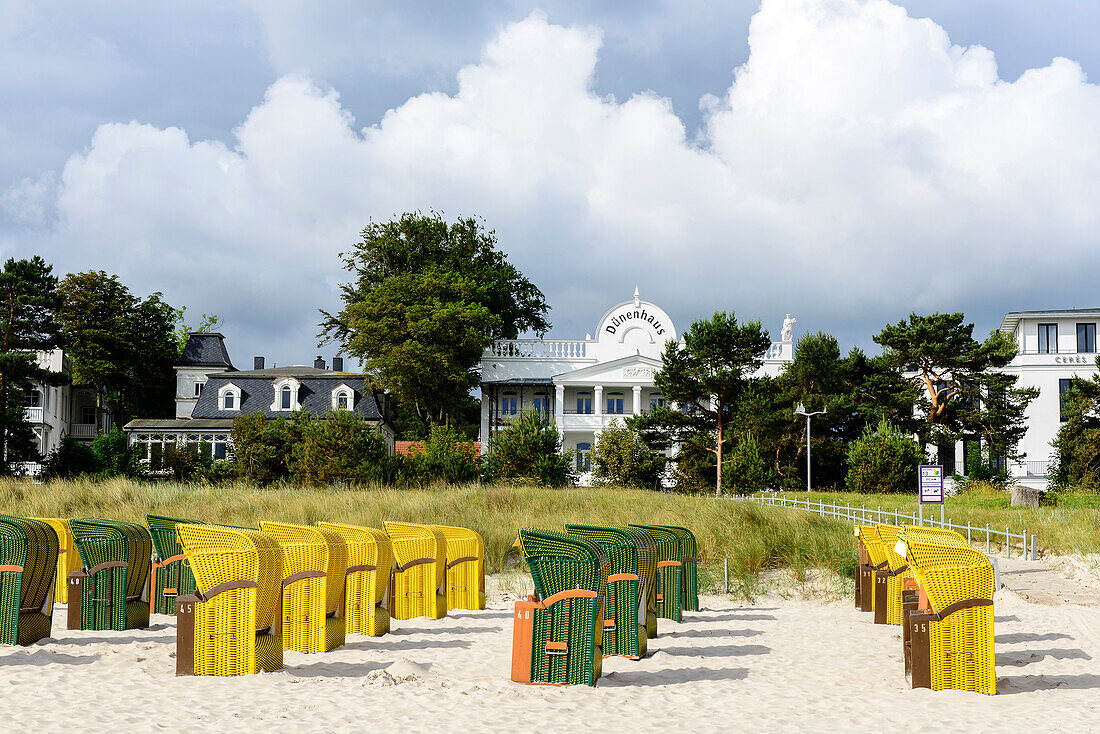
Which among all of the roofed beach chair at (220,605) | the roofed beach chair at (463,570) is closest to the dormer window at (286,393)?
the roofed beach chair at (463,570)

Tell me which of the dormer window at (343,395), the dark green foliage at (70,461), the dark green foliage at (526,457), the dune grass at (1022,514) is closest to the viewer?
the dune grass at (1022,514)

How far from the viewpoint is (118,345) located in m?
58.2

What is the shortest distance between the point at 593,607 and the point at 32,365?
4037 cm

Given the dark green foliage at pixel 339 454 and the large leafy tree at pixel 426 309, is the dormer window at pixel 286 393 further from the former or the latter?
the dark green foliage at pixel 339 454

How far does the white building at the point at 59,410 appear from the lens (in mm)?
54281

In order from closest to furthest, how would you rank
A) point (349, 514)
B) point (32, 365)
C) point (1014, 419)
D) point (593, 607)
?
1. point (593, 607)
2. point (349, 514)
3. point (32, 365)
4. point (1014, 419)

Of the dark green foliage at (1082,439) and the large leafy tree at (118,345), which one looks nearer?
the dark green foliage at (1082,439)

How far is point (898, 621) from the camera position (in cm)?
1260

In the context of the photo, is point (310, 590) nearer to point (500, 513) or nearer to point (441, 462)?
point (500, 513)

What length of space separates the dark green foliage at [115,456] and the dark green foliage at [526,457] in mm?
16968

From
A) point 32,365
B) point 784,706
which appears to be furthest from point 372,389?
point 784,706

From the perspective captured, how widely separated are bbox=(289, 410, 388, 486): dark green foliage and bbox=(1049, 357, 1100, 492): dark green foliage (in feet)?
99.1

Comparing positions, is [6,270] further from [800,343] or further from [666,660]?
[666,660]

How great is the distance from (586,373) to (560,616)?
1882 inches
